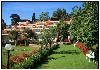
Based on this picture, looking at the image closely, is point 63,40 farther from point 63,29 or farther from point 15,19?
point 15,19

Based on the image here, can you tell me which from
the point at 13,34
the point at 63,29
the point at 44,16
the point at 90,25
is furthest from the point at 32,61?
the point at 90,25

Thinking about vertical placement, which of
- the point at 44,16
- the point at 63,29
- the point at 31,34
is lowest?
the point at 31,34

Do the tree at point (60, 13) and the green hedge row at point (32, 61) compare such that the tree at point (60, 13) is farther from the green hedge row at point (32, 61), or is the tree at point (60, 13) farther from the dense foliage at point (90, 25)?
the green hedge row at point (32, 61)

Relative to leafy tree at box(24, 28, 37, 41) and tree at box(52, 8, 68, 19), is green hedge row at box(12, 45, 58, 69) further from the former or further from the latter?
tree at box(52, 8, 68, 19)

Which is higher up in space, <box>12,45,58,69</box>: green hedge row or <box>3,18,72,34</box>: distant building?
<box>3,18,72,34</box>: distant building

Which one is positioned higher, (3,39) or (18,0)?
(18,0)

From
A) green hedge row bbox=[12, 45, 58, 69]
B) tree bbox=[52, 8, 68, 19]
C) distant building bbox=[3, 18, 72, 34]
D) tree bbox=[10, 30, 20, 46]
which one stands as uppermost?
tree bbox=[52, 8, 68, 19]

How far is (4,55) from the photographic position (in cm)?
1188

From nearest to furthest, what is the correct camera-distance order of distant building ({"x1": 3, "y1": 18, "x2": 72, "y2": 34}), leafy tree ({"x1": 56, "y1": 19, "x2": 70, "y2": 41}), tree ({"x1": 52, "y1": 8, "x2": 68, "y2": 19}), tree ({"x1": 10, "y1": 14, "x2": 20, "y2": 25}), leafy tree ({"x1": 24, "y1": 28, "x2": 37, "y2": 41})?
1. tree ({"x1": 10, "y1": 14, "x2": 20, "y2": 25})
2. tree ({"x1": 52, "y1": 8, "x2": 68, "y2": 19})
3. leafy tree ({"x1": 24, "y1": 28, "x2": 37, "y2": 41})
4. distant building ({"x1": 3, "y1": 18, "x2": 72, "y2": 34})
5. leafy tree ({"x1": 56, "y1": 19, "x2": 70, "y2": 41})

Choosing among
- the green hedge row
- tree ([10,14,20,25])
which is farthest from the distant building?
the green hedge row

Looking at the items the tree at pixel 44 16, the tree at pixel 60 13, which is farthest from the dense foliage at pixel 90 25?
the tree at pixel 44 16

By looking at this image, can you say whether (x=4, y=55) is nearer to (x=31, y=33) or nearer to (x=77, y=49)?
(x=31, y=33)

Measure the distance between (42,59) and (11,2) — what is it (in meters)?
4.00

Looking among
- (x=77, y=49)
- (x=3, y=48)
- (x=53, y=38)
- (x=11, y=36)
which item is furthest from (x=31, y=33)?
(x=77, y=49)
